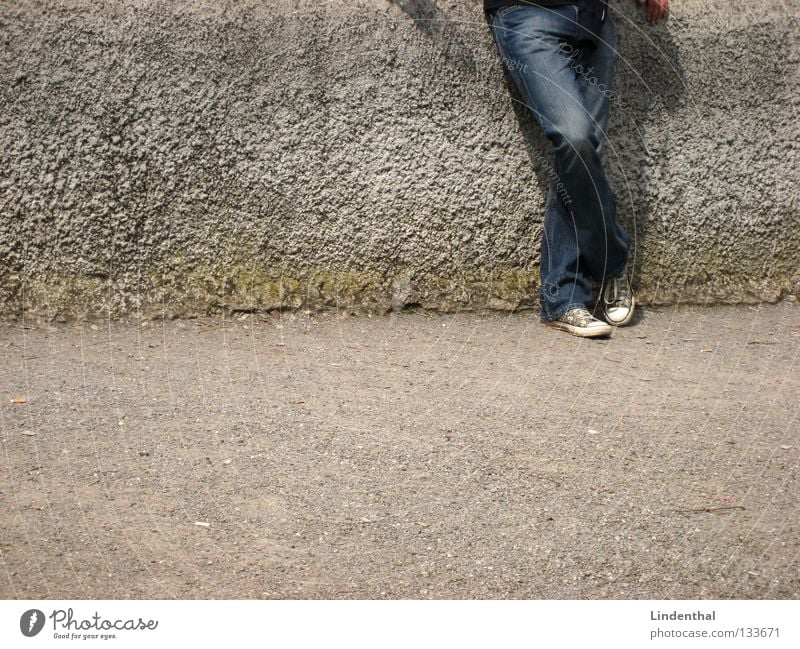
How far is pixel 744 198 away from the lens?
13.8 ft

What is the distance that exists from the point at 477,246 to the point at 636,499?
5.46 feet

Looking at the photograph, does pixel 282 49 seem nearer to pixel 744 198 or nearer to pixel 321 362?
pixel 321 362

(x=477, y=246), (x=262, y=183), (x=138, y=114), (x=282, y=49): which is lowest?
(x=477, y=246)

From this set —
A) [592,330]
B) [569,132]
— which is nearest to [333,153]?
[569,132]

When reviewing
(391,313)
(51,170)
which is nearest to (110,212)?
(51,170)

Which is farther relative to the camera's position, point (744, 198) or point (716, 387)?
point (744, 198)

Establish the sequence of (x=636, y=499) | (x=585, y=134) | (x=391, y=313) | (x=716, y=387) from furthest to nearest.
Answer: (x=391, y=313)
(x=585, y=134)
(x=716, y=387)
(x=636, y=499)

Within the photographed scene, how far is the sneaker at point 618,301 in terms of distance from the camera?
4.01 metres

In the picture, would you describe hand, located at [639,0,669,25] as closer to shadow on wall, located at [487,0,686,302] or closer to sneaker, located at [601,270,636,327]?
shadow on wall, located at [487,0,686,302]

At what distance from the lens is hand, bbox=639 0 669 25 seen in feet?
12.9

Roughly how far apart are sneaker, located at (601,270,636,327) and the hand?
1051 mm
